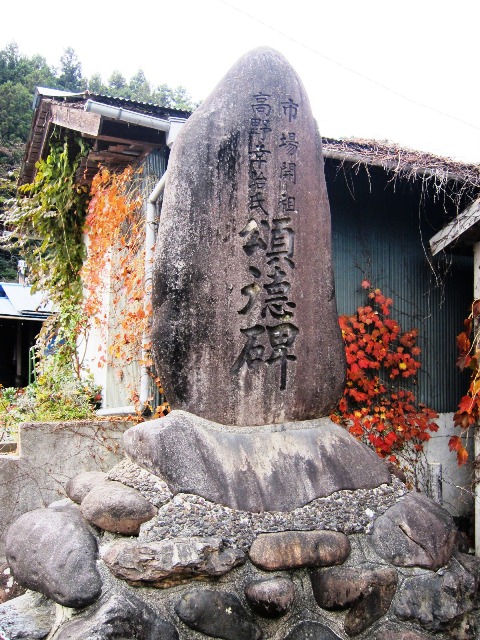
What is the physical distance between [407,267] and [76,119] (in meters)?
4.07

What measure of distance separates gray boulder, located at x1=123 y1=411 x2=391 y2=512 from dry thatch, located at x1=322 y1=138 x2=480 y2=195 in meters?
3.00

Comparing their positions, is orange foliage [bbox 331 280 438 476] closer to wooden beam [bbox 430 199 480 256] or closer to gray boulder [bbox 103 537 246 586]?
wooden beam [bbox 430 199 480 256]

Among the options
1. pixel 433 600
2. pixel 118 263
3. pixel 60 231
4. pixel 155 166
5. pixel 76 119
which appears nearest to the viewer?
pixel 433 600

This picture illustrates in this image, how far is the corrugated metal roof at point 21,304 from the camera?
14234 millimetres

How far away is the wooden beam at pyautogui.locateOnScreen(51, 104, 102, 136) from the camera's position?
21.3ft

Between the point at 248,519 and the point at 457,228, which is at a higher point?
the point at 457,228

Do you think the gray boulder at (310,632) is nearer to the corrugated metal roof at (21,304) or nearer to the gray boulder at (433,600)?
the gray boulder at (433,600)

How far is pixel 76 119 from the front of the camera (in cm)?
701

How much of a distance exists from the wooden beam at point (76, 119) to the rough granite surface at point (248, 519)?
434 centimetres

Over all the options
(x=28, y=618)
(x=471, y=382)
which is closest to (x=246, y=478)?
(x=28, y=618)

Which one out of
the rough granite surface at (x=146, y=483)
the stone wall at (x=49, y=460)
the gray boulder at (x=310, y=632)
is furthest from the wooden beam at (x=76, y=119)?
the gray boulder at (x=310, y=632)

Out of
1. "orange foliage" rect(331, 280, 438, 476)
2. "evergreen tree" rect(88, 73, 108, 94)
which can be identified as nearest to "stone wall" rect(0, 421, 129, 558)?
"orange foliage" rect(331, 280, 438, 476)

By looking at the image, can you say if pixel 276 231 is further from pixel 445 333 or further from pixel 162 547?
pixel 445 333

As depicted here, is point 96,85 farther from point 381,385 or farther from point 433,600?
point 433,600
